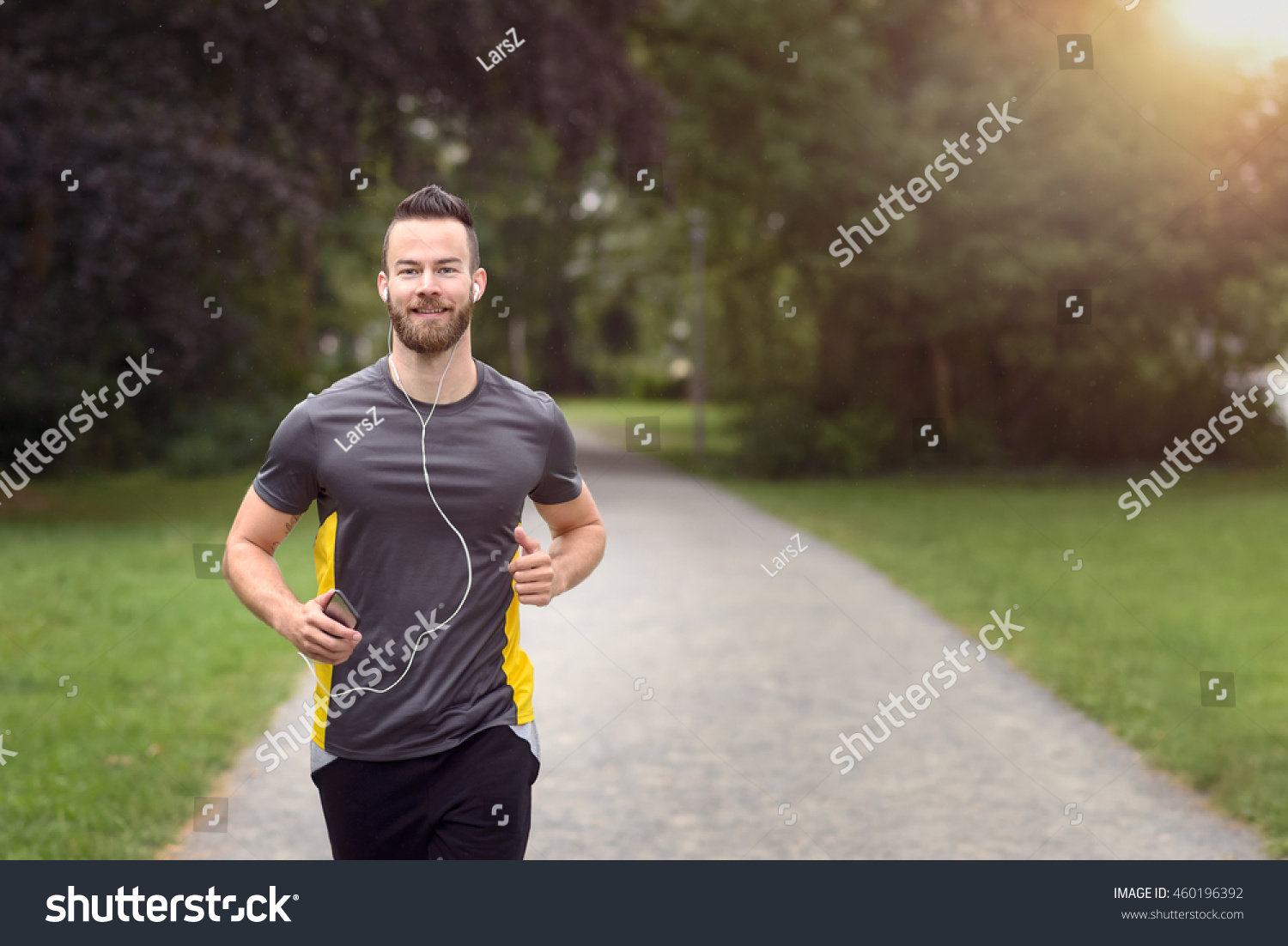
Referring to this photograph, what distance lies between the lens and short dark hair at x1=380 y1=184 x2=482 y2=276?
2.75 m

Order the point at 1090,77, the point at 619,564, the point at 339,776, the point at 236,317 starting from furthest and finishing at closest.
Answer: the point at 1090,77, the point at 236,317, the point at 619,564, the point at 339,776

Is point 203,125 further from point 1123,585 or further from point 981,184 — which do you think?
point 981,184

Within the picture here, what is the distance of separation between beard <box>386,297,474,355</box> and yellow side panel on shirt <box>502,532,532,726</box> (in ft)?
1.62

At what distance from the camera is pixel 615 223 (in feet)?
99.6

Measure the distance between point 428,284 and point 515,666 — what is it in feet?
2.94

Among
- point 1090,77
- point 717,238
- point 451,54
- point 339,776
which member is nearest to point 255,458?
point 717,238

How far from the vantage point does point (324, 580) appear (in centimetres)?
276

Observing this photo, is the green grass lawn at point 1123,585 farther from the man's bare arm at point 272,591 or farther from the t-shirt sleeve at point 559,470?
the man's bare arm at point 272,591

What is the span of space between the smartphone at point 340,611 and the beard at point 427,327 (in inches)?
21.4

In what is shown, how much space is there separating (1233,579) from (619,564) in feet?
19.2

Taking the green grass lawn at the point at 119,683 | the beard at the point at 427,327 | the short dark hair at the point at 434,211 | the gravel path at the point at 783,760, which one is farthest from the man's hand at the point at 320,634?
the green grass lawn at the point at 119,683

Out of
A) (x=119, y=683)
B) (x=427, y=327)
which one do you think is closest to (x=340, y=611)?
(x=427, y=327)

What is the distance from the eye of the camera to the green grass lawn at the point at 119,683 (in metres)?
5.29

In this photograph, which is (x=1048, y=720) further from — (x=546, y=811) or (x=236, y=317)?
(x=236, y=317)
